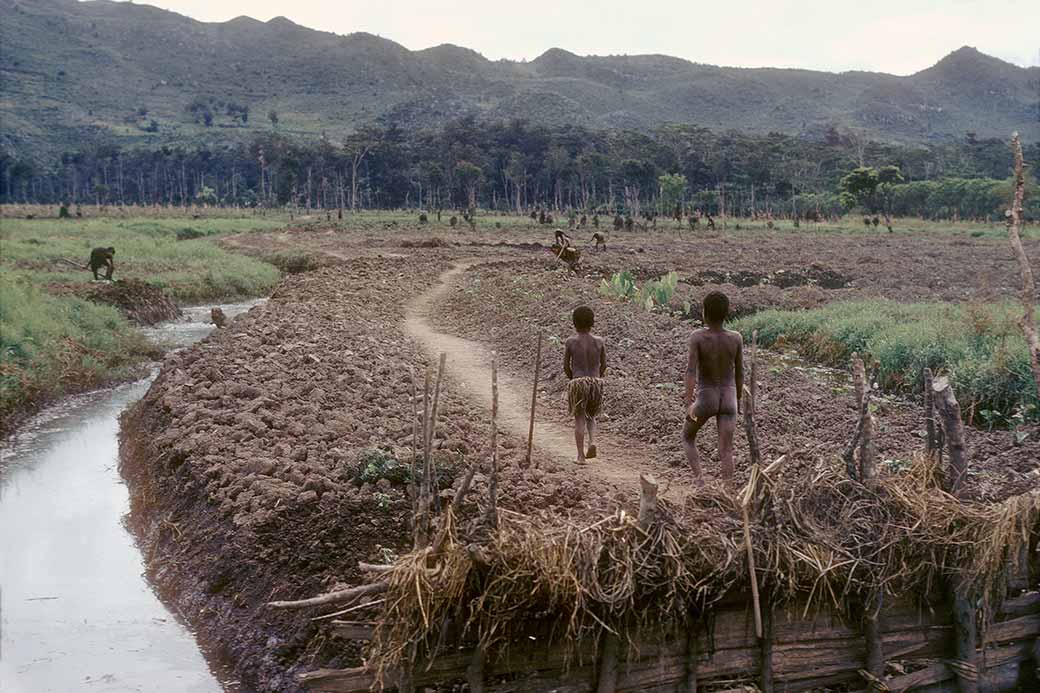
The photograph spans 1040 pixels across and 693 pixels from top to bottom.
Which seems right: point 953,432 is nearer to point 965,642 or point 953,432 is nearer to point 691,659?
point 965,642

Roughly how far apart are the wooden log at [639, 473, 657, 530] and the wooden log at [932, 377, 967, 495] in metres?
1.99

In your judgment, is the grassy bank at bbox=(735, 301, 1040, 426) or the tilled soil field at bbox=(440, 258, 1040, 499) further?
the grassy bank at bbox=(735, 301, 1040, 426)

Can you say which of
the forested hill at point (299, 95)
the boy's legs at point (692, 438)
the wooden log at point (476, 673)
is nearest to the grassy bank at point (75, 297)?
the boy's legs at point (692, 438)

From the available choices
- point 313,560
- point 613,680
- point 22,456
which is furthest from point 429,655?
point 22,456

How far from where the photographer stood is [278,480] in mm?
8586

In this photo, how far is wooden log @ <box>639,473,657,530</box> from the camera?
4.64 meters

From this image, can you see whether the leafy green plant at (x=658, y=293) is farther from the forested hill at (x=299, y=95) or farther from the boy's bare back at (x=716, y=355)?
the forested hill at (x=299, y=95)

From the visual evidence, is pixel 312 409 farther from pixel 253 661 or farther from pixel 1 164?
pixel 1 164

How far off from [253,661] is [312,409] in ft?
13.9

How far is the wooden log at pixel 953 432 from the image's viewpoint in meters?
5.52

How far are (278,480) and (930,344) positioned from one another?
9033 millimetres

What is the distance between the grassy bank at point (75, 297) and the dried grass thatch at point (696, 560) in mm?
11300

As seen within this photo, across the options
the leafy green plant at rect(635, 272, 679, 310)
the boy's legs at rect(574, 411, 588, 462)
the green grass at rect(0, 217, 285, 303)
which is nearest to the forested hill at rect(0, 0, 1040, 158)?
the green grass at rect(0, 217, 285, 303)

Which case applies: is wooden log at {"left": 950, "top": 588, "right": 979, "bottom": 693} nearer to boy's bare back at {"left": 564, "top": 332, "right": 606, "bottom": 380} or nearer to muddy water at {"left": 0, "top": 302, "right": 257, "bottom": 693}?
boy's bare back at {"left": 564, "top": 332, "right": 606, "bottom": 380}
